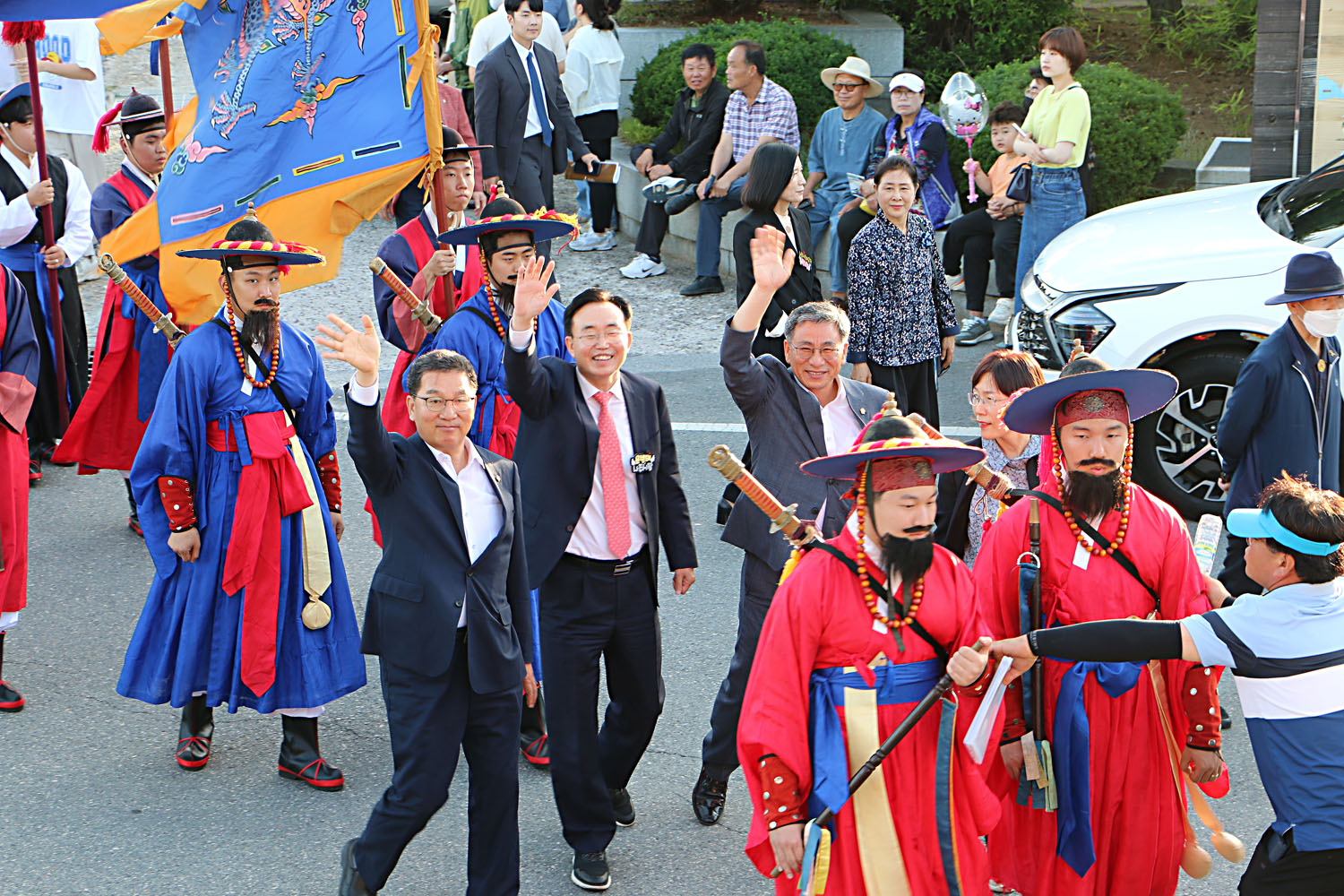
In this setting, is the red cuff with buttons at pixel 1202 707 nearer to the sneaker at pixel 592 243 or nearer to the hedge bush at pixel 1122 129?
the hedge bush at pixel 1122 129

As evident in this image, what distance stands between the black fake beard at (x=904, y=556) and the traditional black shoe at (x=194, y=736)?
10.4 ft

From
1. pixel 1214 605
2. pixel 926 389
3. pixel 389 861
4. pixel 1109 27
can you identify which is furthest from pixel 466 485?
pixel 1109 27

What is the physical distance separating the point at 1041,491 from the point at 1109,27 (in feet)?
48.5

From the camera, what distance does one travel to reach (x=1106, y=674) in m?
4.07

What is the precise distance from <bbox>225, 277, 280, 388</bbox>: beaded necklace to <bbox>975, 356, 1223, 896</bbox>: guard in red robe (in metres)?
2.93

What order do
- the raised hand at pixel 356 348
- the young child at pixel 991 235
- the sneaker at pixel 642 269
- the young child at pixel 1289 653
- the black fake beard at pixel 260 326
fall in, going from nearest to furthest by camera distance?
the young child at pixel 1289 653 → the raised hand at pixel 356 348 → the black fake beard at pixel 260 326 → the young child at pixel 991 235 → the sneaker at pixel 642 269

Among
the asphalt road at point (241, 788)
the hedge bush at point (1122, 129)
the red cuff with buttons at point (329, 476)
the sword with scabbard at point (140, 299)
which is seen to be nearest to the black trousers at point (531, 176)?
the hedge bush at point (1122, 129)

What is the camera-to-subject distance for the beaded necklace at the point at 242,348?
5.55 metres

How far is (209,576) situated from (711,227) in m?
7.77

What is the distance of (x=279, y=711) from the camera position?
18.4 ft

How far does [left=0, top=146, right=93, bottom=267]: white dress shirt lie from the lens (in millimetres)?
8281

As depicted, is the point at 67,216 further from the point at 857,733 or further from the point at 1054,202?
the point at 857,733

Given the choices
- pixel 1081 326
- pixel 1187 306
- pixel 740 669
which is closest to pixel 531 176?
pixel 1081 326

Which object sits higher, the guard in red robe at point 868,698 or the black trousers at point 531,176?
the black trousers at point 531,176
